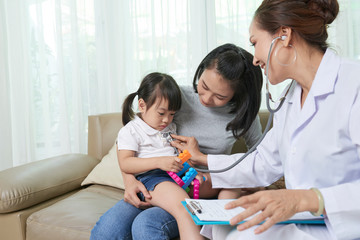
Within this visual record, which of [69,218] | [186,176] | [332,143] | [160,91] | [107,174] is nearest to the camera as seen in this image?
[332,143]

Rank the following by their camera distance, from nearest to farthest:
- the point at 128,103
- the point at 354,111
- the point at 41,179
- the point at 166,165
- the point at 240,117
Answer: the point at 354,111 → the point at 166,165 → the point at 240,117 → the point at 128,103 → the point at 41,179

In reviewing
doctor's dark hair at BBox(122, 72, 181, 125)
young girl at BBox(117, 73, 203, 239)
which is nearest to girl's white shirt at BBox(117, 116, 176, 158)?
young girl at BBox(117, 73, 203, 239)

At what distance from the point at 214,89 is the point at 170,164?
13.4 inches

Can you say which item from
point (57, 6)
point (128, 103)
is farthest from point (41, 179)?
point (57, 6)

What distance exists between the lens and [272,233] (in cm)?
98

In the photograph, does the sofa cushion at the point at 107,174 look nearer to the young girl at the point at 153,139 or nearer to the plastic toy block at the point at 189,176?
the young girl at the point at 153,139

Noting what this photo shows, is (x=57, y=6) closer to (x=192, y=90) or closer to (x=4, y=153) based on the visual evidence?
(x=4, y=153)

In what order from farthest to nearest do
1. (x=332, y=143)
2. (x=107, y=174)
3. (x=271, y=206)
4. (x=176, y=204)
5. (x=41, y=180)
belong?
1. (x=107, y=174)
2. (x=41, y=180)
3. (x=176, y=204)
4. (x=332, y=143)
5. (x=271, y=206)

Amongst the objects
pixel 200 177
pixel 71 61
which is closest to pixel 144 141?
pixel 200 177

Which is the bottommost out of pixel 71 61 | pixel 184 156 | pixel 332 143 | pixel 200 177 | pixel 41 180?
pixel 41 180

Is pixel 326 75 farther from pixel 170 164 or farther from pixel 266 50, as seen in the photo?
pixel 170 164

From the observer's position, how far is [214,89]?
4.59ft

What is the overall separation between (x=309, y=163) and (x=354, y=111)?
0.20 m

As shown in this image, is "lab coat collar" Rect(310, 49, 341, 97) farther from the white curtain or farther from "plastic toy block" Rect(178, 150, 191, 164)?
the white curtain
